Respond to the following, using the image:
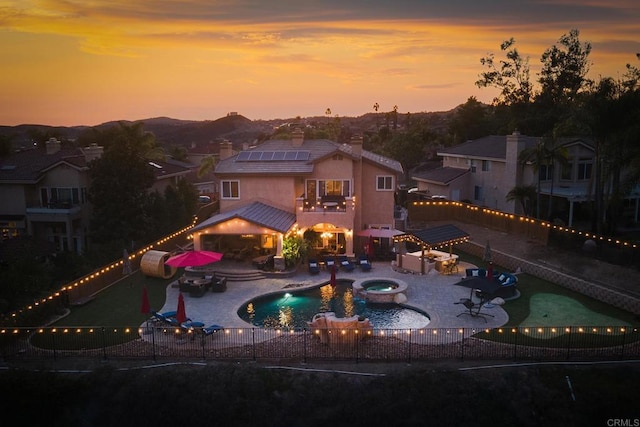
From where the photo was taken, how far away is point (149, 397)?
18859 millimetres

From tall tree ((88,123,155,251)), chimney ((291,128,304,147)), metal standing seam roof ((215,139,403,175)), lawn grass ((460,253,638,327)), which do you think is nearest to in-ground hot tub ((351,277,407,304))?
lawn grass ((460,253,638,327))

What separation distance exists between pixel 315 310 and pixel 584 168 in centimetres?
2991

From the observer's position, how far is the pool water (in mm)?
24312

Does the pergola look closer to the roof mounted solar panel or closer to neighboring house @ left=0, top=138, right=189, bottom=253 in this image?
the roof mounted solar panel

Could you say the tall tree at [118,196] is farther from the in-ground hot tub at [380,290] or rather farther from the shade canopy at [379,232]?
the in-ground hot tub at [380,290]

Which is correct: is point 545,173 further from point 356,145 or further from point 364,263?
point 364,263

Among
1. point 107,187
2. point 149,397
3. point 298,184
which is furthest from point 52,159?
point 149,397

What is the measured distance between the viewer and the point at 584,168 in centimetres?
4366

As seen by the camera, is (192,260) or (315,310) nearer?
(315,310)

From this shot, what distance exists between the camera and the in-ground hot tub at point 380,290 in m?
26.8

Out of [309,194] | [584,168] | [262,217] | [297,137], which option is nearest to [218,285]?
[262,217]

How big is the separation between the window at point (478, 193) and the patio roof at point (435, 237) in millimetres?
18136

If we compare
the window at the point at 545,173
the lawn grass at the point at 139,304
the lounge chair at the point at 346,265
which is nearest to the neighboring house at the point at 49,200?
the lawn grass at the point at 139,304

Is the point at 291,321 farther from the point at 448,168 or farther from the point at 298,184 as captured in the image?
the point at 448,168
